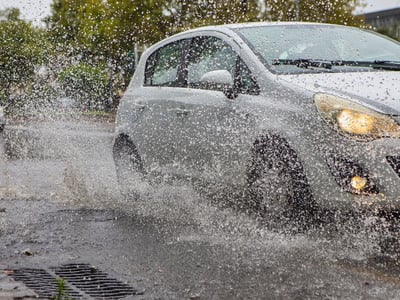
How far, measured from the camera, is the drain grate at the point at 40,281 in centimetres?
439

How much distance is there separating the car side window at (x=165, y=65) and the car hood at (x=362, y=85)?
174cm

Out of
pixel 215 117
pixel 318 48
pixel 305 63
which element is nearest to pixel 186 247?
pixel 215 117

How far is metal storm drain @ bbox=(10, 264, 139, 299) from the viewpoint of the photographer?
14.4 feet

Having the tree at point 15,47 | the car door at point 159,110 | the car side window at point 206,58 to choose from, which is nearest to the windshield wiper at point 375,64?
the car side window at point 206,58

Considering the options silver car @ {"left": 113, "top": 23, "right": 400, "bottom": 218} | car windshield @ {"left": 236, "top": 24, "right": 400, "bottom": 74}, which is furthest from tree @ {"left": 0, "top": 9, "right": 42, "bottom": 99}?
car windshield @ {"left": 236, "top": 24, "right": 400, "bottom": 74}

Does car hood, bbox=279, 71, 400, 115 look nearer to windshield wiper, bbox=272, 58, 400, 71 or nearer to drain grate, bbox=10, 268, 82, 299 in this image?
windshield wiper, bbox=272, 58, 400, 71

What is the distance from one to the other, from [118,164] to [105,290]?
3.75 meters

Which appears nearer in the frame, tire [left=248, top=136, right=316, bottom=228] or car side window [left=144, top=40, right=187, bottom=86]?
tire [left=248, top=136, right=316, bottom=228]

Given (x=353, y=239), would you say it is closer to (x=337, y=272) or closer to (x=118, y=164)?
(x=337, y=272)

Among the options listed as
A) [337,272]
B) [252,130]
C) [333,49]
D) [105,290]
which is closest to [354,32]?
[333,49]

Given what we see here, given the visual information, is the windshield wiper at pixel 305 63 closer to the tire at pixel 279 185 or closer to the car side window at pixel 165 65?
the tire at pixel 279 185

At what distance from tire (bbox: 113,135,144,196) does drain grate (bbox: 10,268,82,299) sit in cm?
280

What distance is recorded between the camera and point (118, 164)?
26.8ft

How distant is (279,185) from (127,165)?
2.69 m
